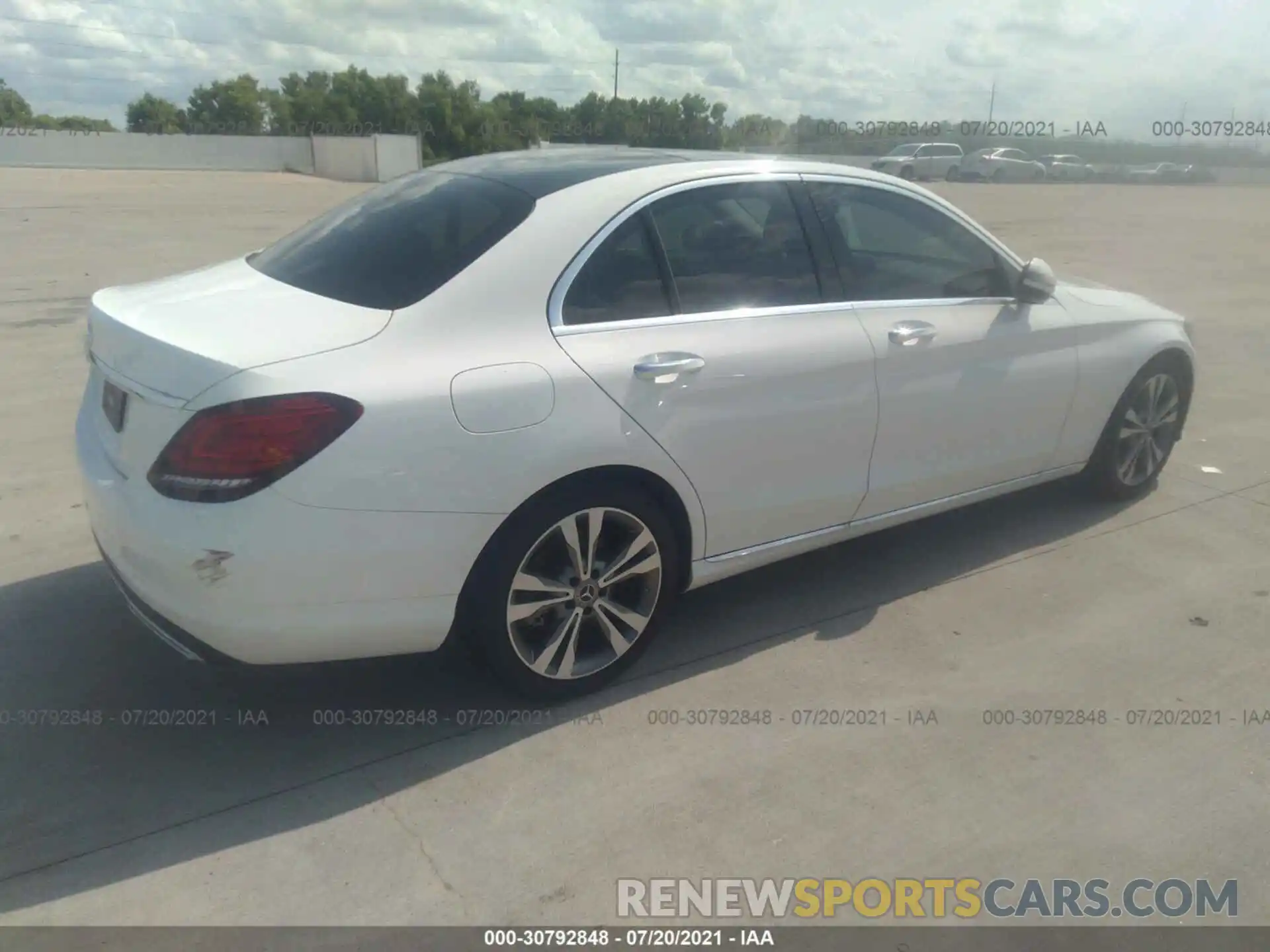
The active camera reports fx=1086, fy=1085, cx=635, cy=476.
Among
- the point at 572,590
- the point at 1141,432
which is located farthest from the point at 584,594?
the point at 1141,432

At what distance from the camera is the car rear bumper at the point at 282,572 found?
283 cm

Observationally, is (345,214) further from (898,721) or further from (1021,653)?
(1021,653)

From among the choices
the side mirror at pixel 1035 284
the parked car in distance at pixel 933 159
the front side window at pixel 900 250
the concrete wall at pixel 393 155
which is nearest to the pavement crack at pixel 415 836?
the front side window at pixel 900 250

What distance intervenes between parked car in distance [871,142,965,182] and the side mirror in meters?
30.5

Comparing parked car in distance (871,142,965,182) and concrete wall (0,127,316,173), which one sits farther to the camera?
concrete wall (0,127,316,173)

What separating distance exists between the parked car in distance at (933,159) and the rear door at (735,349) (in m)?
31.4

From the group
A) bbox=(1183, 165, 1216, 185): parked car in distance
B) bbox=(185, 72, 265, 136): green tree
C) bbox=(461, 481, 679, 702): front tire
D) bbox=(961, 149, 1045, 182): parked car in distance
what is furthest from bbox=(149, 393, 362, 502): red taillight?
bbox=(185, 72, 265, 136): green tree

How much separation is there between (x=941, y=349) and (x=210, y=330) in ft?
8.64

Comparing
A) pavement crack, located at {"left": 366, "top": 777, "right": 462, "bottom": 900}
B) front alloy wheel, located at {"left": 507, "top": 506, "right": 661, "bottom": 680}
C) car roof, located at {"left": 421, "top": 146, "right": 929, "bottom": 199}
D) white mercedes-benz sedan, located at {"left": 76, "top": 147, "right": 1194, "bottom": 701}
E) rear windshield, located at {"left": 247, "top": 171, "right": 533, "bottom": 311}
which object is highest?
car roof, located at {"left": 421, "top": 146, "right": 929, "bottom": 199}

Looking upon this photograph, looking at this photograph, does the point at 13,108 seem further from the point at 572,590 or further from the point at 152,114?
the point at 572,590

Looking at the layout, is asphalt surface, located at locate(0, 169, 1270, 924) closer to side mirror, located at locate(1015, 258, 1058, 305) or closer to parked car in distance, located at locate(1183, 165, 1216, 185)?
side mirror, located at locate(1015, 258, 1058, 305)

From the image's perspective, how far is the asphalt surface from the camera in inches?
111

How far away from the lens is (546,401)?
125 inches
